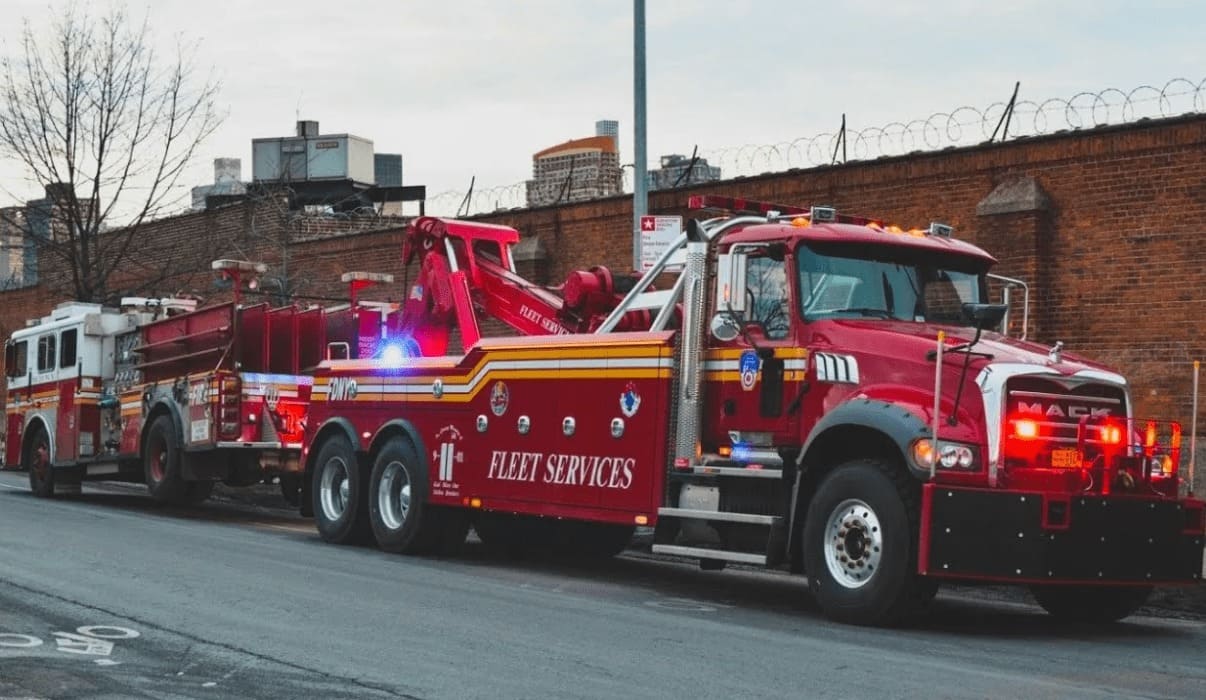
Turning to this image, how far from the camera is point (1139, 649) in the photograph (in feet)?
35.2

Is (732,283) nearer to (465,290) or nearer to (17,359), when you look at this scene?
(465,290)

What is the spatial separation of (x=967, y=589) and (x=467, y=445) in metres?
4.62

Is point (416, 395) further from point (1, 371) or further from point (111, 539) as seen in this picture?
point (1, 371)

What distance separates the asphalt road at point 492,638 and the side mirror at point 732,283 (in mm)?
2238

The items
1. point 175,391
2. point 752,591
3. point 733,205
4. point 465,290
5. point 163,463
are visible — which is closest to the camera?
point 733,205

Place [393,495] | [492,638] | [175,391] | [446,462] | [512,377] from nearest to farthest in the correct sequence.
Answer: [492,638] → [512,377] → [446,462] → [393,495] → [175,391]

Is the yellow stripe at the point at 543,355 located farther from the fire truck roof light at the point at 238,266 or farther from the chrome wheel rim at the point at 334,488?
the fire truck roof light at the point at 238,266

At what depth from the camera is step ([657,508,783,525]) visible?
39.4 feet

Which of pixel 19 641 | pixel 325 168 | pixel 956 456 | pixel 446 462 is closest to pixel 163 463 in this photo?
pixel 446 462

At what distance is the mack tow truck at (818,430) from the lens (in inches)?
432

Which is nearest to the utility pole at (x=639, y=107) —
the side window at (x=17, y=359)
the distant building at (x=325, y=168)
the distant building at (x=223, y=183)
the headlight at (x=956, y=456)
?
the headlight at (x=956, y=456)

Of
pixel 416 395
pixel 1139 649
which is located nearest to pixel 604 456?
pixel 416 395

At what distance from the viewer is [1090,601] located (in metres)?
12.1

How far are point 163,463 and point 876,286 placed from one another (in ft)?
39.9
